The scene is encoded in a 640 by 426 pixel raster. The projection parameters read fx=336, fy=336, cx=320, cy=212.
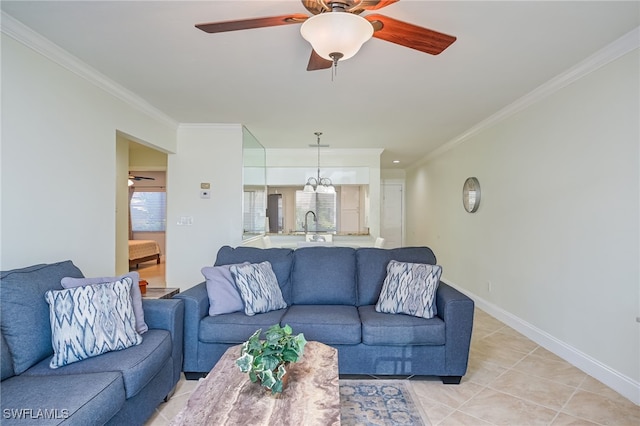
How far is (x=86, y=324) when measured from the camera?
1.78 m

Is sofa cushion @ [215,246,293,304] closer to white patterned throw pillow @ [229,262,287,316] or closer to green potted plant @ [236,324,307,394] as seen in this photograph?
white patterned throw pillow @ [229,262,287,316]

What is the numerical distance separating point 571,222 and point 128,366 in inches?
133

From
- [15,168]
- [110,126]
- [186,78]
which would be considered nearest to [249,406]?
[15,168]

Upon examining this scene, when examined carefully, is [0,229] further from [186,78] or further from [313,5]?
[313,5]

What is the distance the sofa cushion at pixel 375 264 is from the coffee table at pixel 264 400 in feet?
4.10

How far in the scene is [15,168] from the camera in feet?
7.22

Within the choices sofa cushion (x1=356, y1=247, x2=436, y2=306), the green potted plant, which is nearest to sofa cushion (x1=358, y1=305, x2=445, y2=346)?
sofa cushion (x1=356, y1=247, x2=436, y2=306)

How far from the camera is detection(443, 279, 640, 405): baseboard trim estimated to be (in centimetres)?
228

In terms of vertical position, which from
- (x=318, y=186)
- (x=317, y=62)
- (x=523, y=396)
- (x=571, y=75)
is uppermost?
(x=571, y=75)

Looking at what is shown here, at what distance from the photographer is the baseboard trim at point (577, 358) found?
2283 millimetres

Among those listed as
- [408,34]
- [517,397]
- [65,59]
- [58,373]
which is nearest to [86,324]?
[58,373]

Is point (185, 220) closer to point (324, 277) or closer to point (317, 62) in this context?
point (324, 277)

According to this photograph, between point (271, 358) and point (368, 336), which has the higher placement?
point (271, 358)

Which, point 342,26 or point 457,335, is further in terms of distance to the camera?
point 457,335
